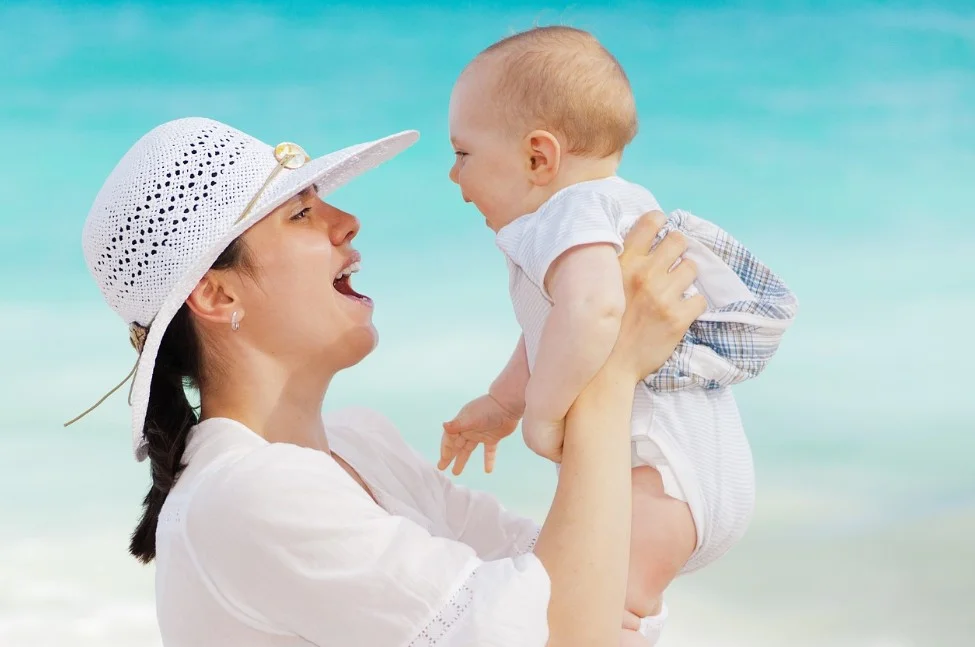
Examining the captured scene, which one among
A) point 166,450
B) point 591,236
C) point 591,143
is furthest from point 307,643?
point 591,143

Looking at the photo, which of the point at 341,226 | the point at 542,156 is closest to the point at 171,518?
the point at 341,226

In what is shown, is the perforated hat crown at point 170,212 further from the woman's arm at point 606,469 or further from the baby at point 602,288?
the woman's arm at point 606,469

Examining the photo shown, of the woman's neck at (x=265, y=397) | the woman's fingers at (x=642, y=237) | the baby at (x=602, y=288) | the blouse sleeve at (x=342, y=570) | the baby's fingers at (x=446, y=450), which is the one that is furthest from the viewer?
the baby's fingers at (x=446, y=450)

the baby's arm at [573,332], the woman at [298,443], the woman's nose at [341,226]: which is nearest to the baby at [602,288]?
the baby's arm at [573,332]

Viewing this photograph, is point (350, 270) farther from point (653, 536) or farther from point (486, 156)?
point (653, 536)

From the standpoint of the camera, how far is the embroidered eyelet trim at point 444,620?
2.16m

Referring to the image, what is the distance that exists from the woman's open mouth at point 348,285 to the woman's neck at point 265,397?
7.8 inches

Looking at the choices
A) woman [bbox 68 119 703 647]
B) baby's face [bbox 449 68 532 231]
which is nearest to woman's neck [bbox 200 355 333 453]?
woman [bbox 68 119 703 647]

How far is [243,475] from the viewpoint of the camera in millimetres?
2293

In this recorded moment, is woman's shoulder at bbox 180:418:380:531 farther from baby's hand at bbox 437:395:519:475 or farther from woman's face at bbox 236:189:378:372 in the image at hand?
baby's hand at bbox 437:395:519:475

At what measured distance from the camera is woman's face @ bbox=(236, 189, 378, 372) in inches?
107

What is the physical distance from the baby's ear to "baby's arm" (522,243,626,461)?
378mm

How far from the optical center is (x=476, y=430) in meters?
3.15

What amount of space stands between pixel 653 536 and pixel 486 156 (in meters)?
0.98
